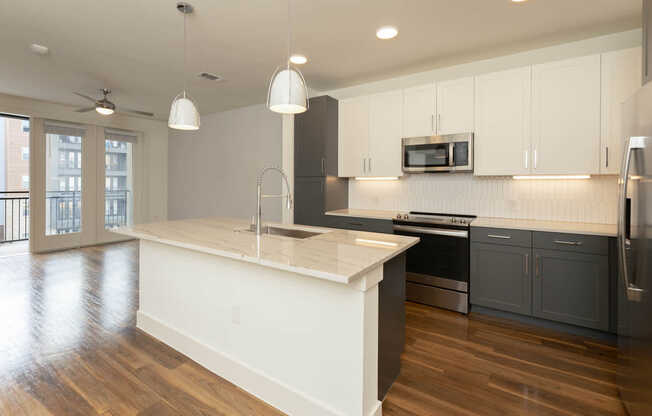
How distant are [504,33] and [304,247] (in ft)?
8.86

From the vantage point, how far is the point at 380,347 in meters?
1.84

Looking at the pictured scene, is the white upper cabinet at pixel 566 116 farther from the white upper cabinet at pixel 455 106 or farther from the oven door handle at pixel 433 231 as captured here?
the oven door handle at pixel 433 231

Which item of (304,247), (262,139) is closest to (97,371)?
(304,247)

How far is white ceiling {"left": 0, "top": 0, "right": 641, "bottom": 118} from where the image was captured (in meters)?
2.52

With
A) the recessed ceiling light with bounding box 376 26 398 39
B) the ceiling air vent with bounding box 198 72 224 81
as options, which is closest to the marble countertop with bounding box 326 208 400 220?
the recessed ceiling light with bounding box 376 26 398 39

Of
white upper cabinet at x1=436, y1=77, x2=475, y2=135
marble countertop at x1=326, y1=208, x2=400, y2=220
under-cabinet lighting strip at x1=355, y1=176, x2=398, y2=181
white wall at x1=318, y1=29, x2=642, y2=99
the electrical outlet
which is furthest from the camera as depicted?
under-cabinet lighting strip at x1=355, y1=176, x2=398, y2=181

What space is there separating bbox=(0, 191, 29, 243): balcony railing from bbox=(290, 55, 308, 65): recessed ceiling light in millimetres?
6570

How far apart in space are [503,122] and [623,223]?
5.76ft

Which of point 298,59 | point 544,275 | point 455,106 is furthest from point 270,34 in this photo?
point 544,275

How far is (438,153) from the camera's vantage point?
3.57 metres

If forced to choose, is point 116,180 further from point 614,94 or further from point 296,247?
point 614,94

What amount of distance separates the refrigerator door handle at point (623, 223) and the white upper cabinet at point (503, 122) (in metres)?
1.46

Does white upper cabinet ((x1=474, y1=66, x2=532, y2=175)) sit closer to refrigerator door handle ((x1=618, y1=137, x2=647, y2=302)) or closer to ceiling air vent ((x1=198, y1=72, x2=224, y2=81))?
refrigerator door handle ((x1=618, y1=137, x2=647, y2=302))

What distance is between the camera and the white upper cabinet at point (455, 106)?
338 cm
